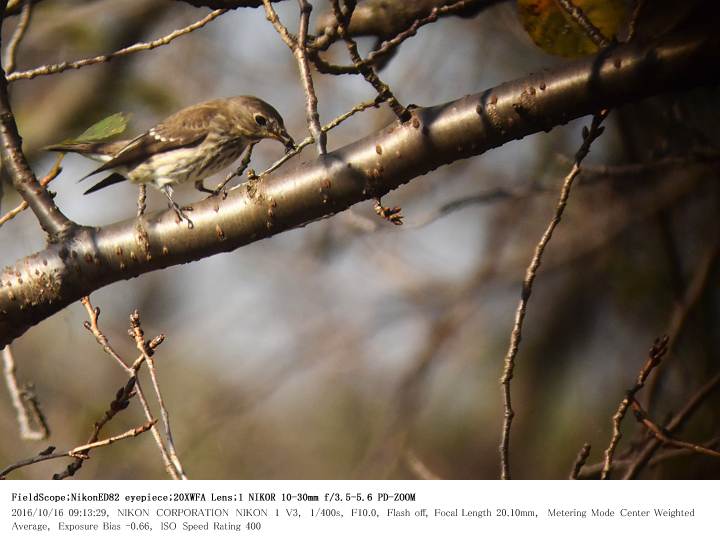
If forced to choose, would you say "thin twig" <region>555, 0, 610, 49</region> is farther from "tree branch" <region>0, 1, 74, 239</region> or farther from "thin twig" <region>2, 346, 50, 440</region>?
"thin twig" <region>2, 346, 50, 440</region>

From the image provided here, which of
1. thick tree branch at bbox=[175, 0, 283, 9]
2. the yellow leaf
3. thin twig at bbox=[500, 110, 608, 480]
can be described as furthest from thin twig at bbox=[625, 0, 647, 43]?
thick tree branch at bbox=[175, 0, 283, 9]

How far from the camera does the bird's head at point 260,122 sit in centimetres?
307

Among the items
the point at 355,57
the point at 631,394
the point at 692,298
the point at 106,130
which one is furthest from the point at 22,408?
the point at 692,298

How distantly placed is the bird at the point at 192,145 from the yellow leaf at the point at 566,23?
103cm

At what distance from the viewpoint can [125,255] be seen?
213 cm

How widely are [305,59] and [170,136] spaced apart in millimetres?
1406

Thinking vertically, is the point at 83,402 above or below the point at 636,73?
below

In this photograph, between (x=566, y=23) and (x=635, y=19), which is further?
(x=566, y=23)

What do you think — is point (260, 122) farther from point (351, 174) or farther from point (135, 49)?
point (351, 174)

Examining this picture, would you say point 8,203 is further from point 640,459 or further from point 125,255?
point 640,459

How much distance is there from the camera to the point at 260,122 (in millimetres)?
3082

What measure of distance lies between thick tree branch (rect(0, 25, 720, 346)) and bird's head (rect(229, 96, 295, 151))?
1.02 m

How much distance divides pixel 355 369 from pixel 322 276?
2.25 ft
